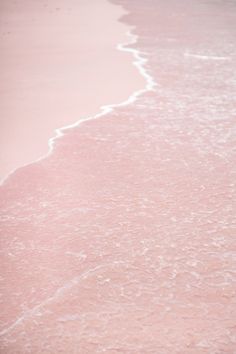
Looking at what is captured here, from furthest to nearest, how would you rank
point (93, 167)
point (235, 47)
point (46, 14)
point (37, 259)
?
point (46, 14) → point (235, 47) → point (93, 167) → point (37, 259)

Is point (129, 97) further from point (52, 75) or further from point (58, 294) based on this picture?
point (58, 294)

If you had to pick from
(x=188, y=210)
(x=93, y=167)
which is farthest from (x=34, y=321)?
(x=93, y=167)

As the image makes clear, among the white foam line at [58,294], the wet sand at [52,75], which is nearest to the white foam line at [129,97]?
the wet sand at [52,75]

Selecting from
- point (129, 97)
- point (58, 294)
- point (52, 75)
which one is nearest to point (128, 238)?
point (58, 294)

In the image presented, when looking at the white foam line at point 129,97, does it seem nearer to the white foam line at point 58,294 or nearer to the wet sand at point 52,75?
the wet sand at point 52,75

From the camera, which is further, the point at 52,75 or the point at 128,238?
the point at 52,75

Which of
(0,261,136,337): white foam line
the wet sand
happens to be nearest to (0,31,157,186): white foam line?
the wet sand

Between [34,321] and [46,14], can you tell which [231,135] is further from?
[46,14]
